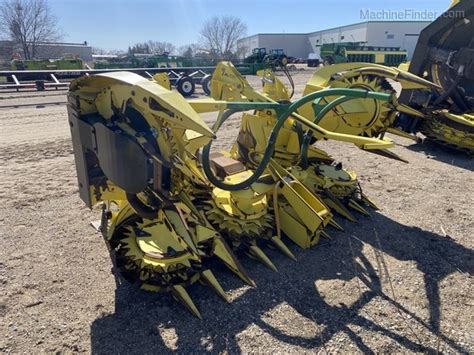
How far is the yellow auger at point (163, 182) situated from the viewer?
234 centimetres

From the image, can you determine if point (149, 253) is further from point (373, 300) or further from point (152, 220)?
point (373, 300)

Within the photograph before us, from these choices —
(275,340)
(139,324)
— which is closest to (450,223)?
(275,340)

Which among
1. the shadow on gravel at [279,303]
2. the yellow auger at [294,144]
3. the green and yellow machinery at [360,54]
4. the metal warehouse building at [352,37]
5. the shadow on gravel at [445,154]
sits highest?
the metal warehouse building at [352,37]

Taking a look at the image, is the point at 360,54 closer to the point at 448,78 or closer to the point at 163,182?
the point at 448,78

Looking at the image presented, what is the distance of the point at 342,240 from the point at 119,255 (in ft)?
7.44

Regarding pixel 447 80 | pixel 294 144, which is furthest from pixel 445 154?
pixel 294 144

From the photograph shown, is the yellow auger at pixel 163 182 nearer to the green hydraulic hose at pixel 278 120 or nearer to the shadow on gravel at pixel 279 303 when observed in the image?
the green hydraulic hose at pixel 278 120

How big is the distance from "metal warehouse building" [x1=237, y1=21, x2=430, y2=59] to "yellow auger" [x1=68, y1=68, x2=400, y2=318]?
4810 centimetres

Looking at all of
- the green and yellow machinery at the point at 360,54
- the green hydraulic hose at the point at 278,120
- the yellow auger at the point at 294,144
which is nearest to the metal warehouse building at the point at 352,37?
the green and yellow machinery at the point at 360,54

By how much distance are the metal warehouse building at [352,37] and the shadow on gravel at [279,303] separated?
157 feet

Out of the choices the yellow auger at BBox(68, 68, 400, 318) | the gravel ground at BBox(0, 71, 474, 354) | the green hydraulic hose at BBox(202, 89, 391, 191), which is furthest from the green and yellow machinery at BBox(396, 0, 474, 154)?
the yellow auger at BBox(68, 68, 400, 318)

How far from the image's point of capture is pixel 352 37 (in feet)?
221

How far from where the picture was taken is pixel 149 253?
8.50ft

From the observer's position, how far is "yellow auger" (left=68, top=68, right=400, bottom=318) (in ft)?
7.68
